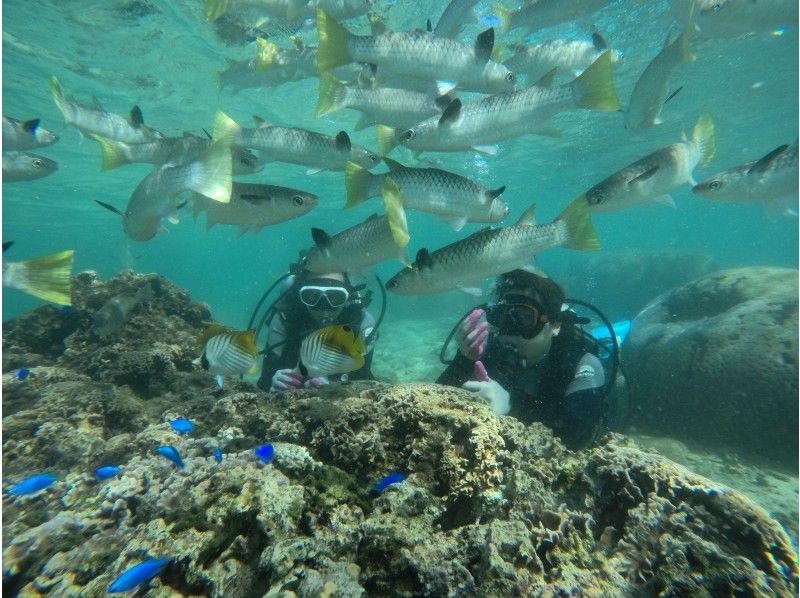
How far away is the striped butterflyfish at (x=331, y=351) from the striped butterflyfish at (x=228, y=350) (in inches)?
19.7

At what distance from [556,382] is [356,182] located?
303 cm

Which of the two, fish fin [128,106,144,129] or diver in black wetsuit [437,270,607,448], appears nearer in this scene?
diver in black wetsuit [437,270,607,448]

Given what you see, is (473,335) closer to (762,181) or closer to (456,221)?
(456,221)

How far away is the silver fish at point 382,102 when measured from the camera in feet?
14.9

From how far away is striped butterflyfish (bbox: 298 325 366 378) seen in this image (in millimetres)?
2969

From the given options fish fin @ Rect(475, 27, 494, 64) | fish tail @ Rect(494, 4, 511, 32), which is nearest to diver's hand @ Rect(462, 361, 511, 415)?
fish fin @ Rect(475, 27, 494, 64)

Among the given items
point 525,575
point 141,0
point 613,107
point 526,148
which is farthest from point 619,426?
point 526,148

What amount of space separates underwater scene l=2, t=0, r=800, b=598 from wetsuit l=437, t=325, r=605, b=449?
3cm

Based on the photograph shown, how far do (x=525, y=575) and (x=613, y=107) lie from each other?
4369mm

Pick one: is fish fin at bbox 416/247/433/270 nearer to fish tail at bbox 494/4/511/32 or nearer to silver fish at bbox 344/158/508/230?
silver fish at bbox 344/158/508/230

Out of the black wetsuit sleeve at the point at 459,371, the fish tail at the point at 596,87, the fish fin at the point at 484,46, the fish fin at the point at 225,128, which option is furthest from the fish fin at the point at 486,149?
the fish fin at the point at 225,128

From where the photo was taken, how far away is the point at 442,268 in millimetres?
3676

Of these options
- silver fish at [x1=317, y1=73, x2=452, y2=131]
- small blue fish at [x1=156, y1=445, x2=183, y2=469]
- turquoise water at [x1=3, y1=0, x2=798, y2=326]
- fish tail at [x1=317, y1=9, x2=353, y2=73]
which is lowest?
small blue fish at [x1=156, y1=445, x2=183, y2=469]

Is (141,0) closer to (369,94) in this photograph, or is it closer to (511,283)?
(369,94)
